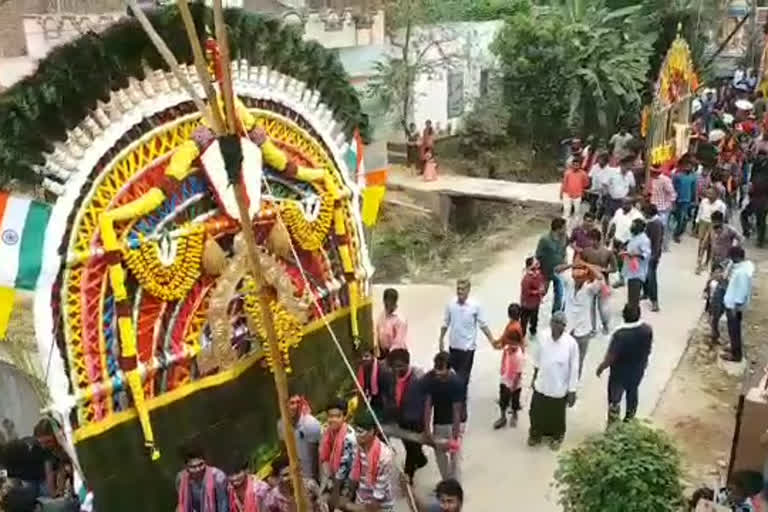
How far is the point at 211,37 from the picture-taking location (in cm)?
589

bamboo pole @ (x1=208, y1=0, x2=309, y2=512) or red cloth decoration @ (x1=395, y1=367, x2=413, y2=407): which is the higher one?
bamboo pole @ (x1=208, y1=0, x2=309, y2=512)

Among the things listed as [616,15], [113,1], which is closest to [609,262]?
[113,1]

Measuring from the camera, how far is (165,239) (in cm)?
570

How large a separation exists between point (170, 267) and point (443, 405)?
2045 mm

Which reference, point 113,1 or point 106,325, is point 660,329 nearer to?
point 106,325

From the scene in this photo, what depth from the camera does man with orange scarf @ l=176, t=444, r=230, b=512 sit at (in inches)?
204

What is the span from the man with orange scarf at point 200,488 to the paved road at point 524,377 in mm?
1620

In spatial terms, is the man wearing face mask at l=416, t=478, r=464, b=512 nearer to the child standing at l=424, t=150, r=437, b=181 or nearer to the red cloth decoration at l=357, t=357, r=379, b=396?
the red cloth decoration at l=357, t=357, r=379, b=396

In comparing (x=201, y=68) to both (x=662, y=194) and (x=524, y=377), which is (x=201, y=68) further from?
(x=662, y=194)

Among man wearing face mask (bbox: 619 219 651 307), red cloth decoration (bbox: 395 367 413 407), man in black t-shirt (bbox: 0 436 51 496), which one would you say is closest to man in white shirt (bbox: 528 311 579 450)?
red cloth decoration (bbox: 395 367 413 407)

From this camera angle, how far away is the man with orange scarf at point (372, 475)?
5.32 m

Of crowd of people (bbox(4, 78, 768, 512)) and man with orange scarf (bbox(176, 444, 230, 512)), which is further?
crowd of people (bbox(4, 78, 768, 512))

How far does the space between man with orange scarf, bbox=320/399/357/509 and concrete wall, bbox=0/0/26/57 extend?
39.7 ft

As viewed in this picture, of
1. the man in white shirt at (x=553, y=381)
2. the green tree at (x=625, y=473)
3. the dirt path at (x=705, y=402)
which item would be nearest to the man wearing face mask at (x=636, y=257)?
the dirt path at (x=705, y=402)
